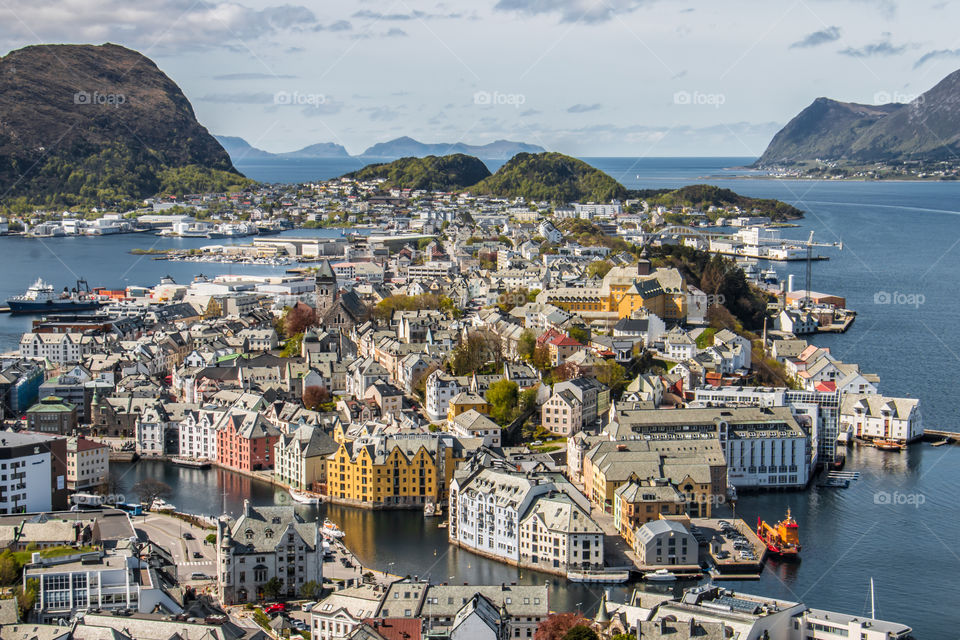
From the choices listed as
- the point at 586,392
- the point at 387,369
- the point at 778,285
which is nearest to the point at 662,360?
the point at 586,392

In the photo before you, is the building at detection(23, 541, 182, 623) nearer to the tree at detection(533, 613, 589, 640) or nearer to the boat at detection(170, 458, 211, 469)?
the tree at detection(533, 613, 589, 640)

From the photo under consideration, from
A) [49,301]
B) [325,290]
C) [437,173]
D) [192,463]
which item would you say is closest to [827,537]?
[192,463]

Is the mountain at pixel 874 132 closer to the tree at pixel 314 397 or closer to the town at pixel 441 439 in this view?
the town at pixel 441 439

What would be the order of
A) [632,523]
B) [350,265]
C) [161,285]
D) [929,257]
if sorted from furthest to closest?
[929,257] → [350,265] → [161,285] → [632,523]

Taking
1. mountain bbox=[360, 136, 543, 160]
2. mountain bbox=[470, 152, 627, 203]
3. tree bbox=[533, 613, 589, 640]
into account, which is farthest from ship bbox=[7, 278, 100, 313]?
mountain bbox=[360, 136, 543, 160]

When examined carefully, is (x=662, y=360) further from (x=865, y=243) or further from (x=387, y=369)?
(x=865, y=243)

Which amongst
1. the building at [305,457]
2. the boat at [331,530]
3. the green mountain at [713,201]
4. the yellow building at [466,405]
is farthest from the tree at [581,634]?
the green mountain at [713,201]
